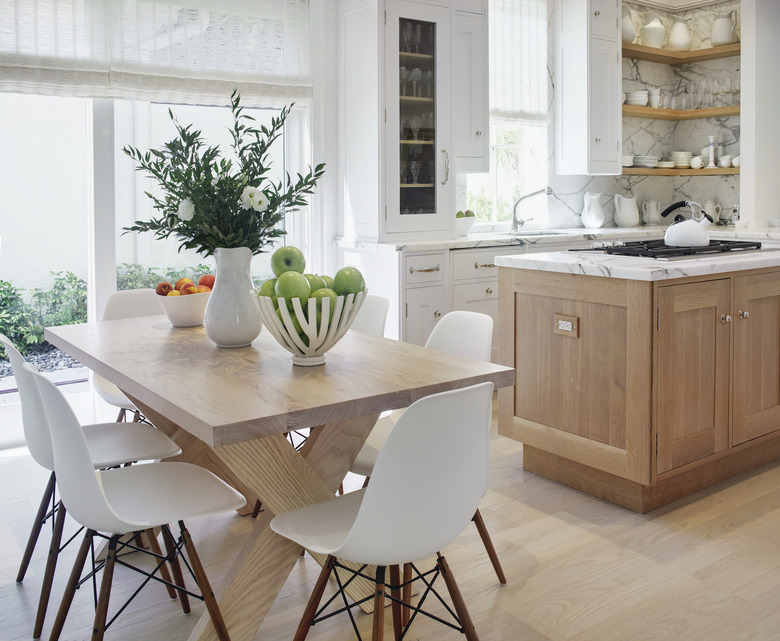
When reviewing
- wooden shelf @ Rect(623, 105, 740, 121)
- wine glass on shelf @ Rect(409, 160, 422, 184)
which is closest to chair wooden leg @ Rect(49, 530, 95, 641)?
wine glass on shelf @ Rect(409, 160, 422, 184)

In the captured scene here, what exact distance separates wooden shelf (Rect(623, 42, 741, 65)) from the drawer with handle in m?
2.47

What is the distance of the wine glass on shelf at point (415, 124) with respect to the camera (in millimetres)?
4480

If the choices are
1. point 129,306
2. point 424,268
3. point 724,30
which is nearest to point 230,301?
point 129,306

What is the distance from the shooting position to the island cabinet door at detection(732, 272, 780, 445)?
319 centimetres

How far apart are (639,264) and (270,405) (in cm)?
173

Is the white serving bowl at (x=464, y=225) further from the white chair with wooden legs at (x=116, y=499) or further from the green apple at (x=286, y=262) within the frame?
the white chair with wooden legs at (x=116, y=499)

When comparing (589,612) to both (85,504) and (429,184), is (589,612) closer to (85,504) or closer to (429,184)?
(85,504)

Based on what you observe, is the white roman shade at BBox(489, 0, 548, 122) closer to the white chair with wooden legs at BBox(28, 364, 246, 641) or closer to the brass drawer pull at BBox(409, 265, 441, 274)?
the brass drawer pull at BBox(409, 265, 441, 274)

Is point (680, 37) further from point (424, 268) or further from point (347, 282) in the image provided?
point (347, 282)

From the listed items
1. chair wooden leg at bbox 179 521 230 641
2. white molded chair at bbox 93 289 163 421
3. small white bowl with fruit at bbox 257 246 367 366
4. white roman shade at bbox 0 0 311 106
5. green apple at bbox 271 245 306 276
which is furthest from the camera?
white roman shade at bbox 0 0 311 106

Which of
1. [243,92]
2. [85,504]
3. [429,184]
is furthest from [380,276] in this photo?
[85,504]

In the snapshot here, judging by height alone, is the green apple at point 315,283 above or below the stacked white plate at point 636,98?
below

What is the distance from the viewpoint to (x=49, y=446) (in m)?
2.17

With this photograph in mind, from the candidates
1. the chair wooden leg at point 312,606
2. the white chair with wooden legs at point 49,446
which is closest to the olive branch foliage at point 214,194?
the white chair with wooden legs at point 49,446
